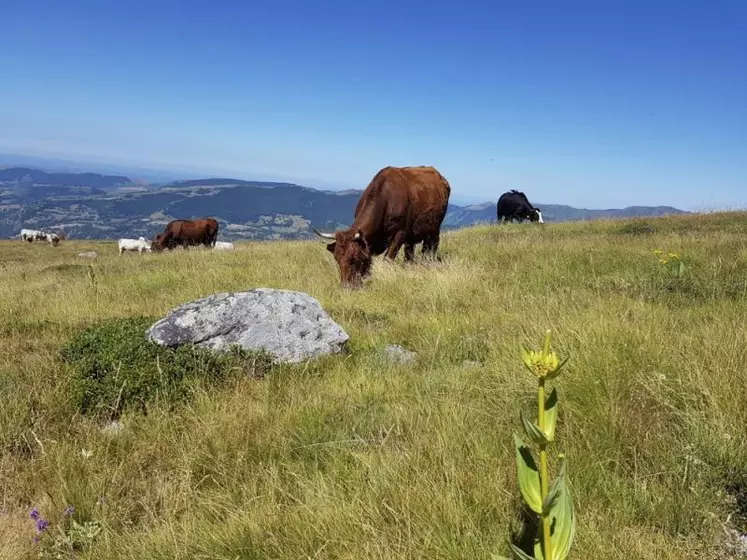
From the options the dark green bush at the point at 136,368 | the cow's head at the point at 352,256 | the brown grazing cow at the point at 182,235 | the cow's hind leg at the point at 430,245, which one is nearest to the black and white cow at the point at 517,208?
the cow's hind leg at the point at 430,245

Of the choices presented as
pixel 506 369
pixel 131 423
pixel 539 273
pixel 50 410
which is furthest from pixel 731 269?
pixel 50 410

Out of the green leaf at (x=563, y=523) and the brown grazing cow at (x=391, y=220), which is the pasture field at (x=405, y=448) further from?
the brown grazing cow at (x=391, y=220)

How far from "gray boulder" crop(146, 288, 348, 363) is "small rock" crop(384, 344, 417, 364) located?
1.71 ft

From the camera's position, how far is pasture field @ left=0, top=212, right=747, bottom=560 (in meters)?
2.21

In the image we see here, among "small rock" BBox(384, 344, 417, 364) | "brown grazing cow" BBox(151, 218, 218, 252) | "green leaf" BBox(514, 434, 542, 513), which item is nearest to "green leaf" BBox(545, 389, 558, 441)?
"green leaf" BBox(514, 434, 542, 513)

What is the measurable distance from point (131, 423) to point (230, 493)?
4.51ft

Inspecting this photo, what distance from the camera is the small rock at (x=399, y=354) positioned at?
191 inches

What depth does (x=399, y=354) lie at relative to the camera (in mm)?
4980

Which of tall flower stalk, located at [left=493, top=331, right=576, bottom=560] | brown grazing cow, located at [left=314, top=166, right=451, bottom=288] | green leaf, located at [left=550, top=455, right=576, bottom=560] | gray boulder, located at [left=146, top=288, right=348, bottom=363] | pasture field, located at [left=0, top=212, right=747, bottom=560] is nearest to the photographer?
tall flower stalk, located at [left=493, top=331, right=576, bottom=560]

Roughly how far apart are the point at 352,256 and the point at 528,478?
8196 mm

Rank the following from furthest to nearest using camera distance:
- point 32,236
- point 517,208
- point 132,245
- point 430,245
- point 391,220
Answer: point 32,236
point 132,245
point 517,208
point 430,245
point 391,220

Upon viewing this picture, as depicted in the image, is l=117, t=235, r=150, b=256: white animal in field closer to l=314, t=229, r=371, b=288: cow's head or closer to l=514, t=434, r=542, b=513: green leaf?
l=314, t=229, r=371, b=288: cow's head

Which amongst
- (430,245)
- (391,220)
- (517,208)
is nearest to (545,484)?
(391,220)

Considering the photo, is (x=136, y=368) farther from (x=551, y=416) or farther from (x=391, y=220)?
(x=391, y=220)
